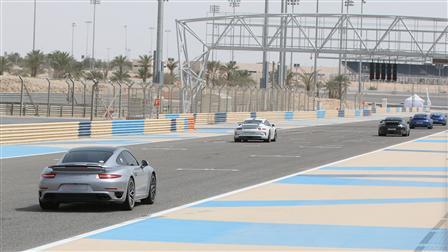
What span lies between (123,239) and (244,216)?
323cm

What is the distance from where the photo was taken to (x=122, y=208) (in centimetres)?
1578

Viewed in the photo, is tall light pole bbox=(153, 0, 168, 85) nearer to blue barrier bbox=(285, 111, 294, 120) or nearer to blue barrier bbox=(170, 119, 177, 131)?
blue barrier bbox=(170, 119, 177, 131)

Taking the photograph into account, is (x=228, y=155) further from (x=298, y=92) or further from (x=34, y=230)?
(x=298, y=92)

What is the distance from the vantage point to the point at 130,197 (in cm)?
1560

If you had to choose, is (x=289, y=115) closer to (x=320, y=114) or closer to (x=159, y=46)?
(x=320, y=114)

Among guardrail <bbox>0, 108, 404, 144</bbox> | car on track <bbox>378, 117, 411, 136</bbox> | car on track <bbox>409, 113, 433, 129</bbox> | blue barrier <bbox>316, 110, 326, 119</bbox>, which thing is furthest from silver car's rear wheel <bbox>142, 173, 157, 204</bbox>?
blue barrier <bbox>316, 110, 326, 119</bbox>

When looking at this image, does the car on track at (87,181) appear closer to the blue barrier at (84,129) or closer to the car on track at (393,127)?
the blue barrier at (84,129)

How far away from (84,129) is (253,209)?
2732cm

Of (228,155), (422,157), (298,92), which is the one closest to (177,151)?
(228,155)

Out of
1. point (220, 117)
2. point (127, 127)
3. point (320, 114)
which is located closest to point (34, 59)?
point (320, 114)

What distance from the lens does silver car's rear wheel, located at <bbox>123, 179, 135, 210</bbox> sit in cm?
1550

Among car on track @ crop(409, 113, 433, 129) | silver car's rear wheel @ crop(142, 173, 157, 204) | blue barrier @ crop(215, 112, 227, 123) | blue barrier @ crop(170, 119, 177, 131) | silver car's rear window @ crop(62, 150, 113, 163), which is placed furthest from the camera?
car on track @ crop(409, 113, 433, 129)

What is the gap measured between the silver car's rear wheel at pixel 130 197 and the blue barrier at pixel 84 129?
2633 cm

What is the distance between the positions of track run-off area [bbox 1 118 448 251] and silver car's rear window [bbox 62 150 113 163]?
0.89m
